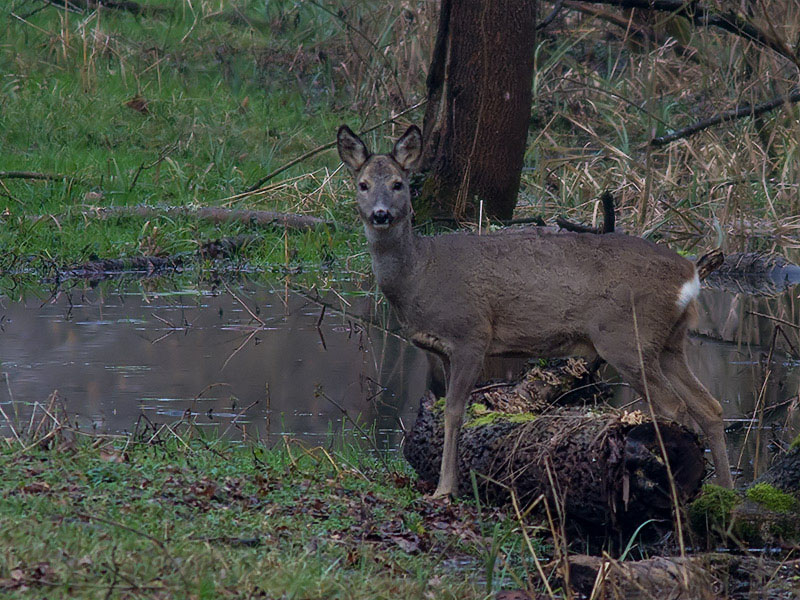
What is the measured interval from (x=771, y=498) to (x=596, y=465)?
0.76 m

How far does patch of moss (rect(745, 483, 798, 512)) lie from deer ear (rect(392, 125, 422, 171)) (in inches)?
91.0

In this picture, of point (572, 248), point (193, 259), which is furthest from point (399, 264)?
point (193, 259)

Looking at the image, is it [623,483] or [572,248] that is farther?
[572,248]

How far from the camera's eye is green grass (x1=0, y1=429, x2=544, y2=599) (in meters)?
3.90

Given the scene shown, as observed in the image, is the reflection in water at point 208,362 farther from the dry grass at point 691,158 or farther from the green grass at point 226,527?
the dry grass at point 691,158

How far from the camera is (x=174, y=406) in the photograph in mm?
7234

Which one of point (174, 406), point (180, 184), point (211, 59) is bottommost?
point (174, 406)

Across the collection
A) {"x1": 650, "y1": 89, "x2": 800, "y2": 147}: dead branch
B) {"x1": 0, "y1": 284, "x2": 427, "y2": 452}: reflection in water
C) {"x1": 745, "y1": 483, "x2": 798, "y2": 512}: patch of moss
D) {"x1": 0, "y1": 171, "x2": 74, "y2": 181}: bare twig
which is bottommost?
{"x1": 0, "y1": 284, "x2": 427, "y2": 452}: reflection in water

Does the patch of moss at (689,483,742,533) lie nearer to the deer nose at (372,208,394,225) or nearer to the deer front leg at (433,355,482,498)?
the deer front leg at (433,355,482,498)

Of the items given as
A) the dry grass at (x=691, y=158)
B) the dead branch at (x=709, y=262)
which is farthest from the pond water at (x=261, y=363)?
the dry grass at (x=691, y=158)

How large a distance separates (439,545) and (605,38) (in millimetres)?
13932

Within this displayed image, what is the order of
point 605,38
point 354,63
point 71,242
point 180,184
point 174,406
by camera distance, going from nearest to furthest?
point 174,406 → point 71,242 → point 180,184 → point 354,63 → point 605,38

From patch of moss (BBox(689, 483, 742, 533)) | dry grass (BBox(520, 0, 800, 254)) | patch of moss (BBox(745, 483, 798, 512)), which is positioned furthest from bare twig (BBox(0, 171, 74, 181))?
patch of moss (BBox(745, 483, 798, 512))

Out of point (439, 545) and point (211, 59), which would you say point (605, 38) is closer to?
point (211, 59)
